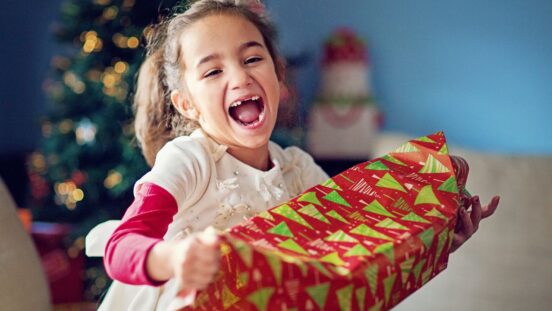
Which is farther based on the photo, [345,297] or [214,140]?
[214,140]

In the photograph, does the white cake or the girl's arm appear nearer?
the girl's arm

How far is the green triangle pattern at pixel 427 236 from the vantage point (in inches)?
33.0

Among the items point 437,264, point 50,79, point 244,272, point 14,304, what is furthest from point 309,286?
point 50,79

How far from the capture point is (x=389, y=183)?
0.97 metres

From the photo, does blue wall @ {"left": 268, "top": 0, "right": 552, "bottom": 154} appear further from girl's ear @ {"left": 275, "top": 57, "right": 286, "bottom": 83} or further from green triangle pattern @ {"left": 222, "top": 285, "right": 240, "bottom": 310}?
green triangle pattern @ {"left": 222, "top": 285, "right": 240, "bottom": 310}

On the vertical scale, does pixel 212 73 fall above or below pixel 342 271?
above

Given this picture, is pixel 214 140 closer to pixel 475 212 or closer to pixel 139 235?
pixel 139 235

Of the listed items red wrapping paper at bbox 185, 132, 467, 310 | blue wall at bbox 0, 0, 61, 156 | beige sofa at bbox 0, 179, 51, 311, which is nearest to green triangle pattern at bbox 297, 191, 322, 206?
red wrapping paper at bbox 185, 132, 467, 310

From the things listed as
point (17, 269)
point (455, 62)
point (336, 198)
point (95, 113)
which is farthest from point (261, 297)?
point (455, 62)

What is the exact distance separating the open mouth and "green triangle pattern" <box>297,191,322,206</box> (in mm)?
207

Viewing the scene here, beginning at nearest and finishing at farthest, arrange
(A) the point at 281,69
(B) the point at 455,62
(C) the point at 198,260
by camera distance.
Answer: (C) the point at 198,260, (A) the point at 281,69, (B) the point at 455,62

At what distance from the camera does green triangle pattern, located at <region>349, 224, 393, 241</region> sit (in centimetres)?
83

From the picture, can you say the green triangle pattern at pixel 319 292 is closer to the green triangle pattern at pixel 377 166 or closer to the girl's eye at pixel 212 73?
the green triangle pattern at pixel 377 166

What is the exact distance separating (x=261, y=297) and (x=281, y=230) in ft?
0.37
